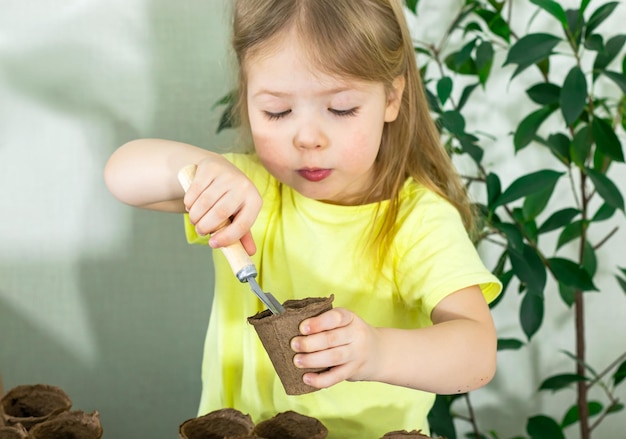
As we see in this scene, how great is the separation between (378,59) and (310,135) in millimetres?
140

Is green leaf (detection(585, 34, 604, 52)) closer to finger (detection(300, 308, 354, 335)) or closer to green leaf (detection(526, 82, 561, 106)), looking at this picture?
green leaf (detection(526, 82, 561, 106))

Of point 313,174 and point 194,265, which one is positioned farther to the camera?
point 194,265

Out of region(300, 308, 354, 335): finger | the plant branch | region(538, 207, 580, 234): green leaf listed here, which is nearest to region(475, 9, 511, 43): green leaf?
region(538, 207, 580, 234): green leaf

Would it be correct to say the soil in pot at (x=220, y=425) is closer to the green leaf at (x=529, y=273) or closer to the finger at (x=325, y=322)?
the finger at (x=325, y=322)

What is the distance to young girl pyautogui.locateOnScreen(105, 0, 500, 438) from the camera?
899 mm

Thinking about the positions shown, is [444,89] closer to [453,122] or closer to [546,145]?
[453,122]

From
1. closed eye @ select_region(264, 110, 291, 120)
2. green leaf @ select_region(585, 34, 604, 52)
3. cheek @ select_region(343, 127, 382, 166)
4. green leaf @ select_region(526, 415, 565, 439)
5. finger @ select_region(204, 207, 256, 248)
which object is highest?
green leaf @ select_region(585, 34, 604, 52)

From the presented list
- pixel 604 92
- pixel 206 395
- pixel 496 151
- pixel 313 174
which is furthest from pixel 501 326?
pixel 313 174

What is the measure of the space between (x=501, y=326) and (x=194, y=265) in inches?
27.8

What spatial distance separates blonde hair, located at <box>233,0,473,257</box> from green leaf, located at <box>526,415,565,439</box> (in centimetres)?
60

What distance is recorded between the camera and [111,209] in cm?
Answer: 166

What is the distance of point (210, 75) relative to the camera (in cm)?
165

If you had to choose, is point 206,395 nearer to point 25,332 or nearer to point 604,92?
point 25,332

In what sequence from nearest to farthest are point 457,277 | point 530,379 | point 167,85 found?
point 457,277 → point 167,85 → point 530,379
